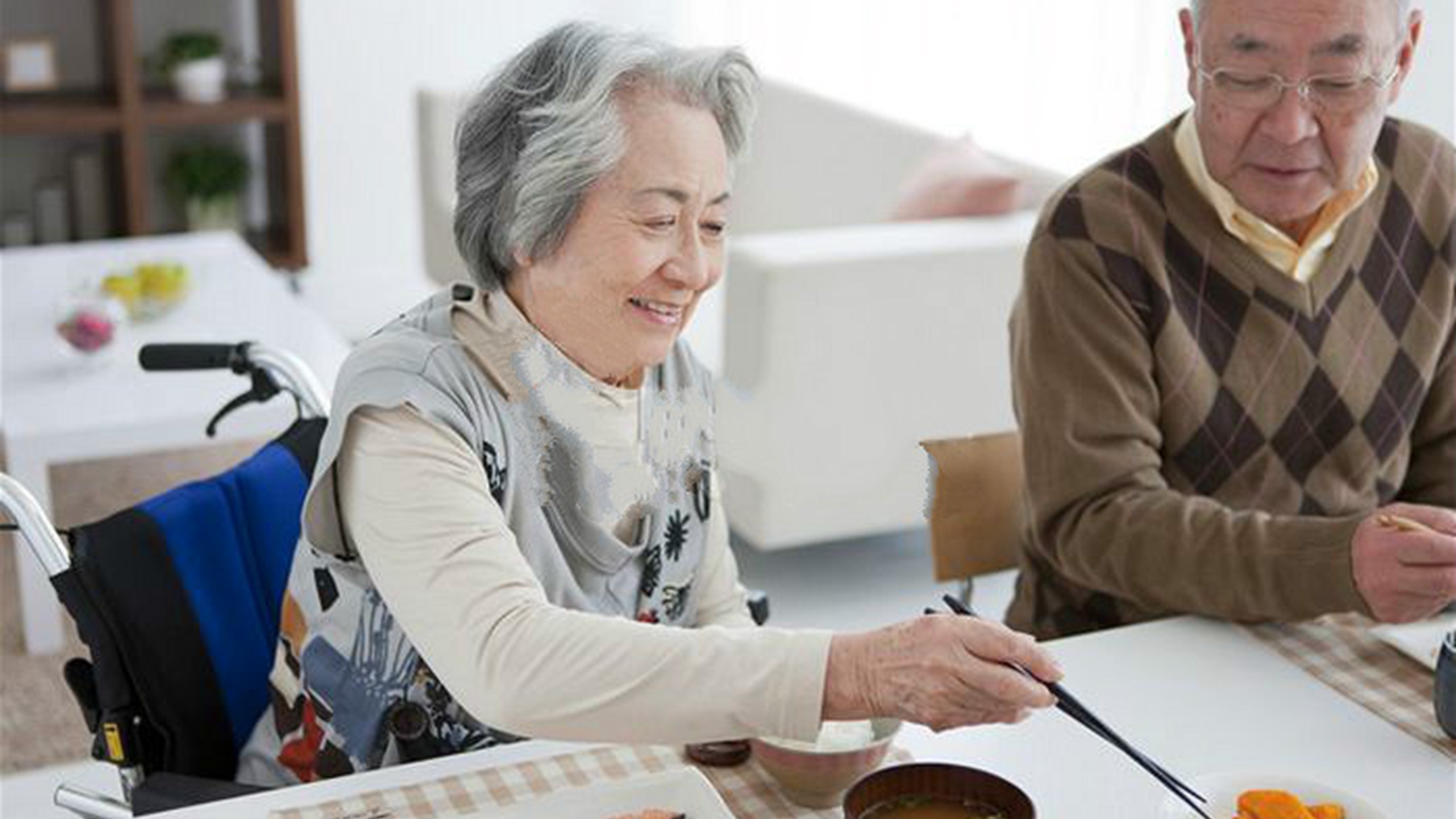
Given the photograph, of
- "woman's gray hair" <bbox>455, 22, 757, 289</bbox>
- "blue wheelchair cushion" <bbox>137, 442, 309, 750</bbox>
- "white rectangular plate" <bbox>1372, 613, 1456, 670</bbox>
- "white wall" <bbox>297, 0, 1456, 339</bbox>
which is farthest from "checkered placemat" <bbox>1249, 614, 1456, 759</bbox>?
"white wall" <bbox>297, 0, 1456, 339</bbox>

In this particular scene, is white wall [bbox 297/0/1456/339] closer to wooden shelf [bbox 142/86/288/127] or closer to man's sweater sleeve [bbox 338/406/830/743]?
wooden shelf [bbox 142/86/288/127]

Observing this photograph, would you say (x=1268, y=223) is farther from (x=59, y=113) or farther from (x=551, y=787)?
(x=59, y=113)

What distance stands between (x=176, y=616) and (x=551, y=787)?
45 centimetres

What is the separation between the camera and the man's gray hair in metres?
1.91

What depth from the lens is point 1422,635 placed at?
1.77 meters

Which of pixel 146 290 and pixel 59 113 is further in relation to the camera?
pixel 59 113

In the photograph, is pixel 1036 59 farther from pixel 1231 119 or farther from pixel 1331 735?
pixel 1331 735

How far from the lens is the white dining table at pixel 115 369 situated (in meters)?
3.25

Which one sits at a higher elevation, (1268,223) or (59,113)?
(1268,223)

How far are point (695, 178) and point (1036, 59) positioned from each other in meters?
2.89

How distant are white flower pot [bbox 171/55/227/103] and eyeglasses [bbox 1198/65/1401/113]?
384 cm

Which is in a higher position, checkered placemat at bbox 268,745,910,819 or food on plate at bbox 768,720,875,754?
food on plate at bbox 768,720,875,754

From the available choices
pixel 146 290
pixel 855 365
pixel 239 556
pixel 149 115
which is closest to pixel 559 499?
pixel 239 556

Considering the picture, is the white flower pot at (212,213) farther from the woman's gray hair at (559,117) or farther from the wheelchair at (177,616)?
the woman's gray hair at (559,117)
